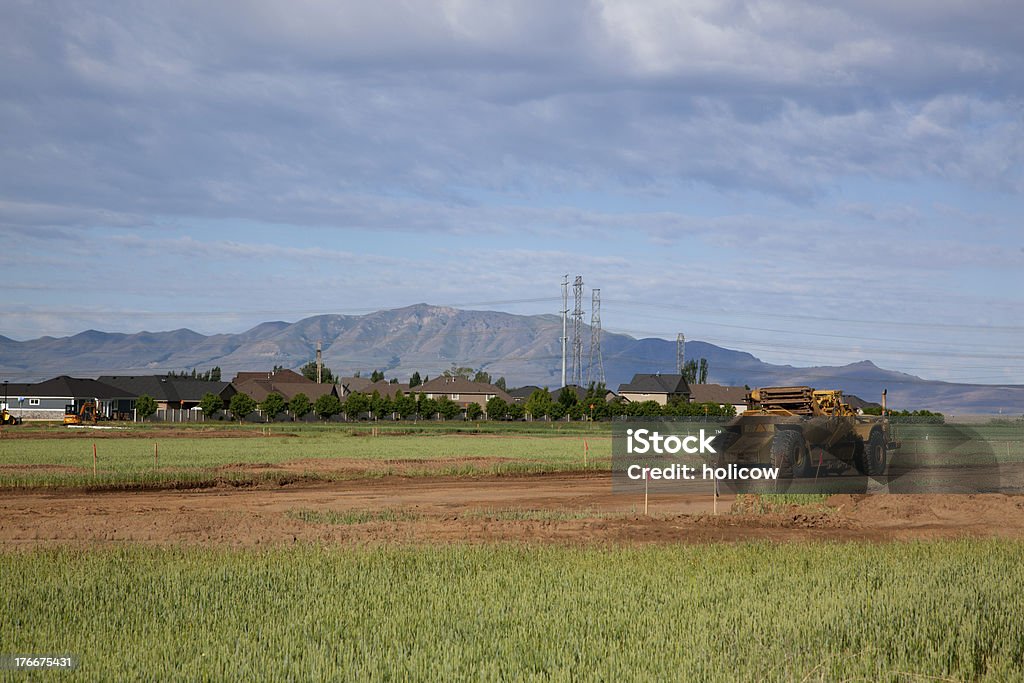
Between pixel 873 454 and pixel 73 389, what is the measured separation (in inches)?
5127

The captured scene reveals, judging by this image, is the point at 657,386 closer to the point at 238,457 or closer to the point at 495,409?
the point at 495,409

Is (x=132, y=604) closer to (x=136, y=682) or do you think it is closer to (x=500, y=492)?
(x=136, y=682)

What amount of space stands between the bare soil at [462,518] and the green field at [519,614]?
119 inches

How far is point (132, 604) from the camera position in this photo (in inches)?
498

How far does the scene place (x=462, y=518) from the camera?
23.7 m

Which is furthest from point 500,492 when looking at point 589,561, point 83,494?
point 589,561

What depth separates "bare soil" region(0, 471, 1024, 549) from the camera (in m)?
20.2

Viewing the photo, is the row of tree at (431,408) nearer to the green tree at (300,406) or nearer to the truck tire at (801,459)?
the green tree at (300,406)

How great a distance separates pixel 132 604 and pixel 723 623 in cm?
757

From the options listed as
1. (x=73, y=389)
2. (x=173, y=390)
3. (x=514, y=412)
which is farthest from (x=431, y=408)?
(x=73, y=389)

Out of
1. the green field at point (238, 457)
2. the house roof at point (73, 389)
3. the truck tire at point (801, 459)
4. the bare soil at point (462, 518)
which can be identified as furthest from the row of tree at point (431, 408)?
the bare soil at point (462, 518)

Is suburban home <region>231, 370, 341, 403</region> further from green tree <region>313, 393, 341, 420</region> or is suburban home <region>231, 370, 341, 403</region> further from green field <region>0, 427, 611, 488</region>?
green field <region>0, 427, 611, 488</region>

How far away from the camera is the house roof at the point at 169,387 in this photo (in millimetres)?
150250

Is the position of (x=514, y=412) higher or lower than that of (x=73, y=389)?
lower
